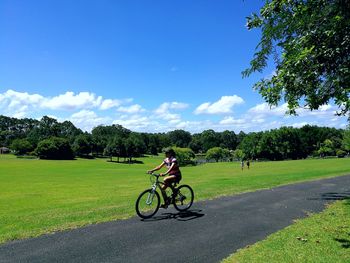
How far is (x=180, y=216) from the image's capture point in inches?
428

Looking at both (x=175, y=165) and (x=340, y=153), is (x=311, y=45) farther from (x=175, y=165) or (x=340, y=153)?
(x=340, y=153)

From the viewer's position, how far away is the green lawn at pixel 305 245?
264 inches

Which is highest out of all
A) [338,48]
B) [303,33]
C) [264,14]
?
[264,14]

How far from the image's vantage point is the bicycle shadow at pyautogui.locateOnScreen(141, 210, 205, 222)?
10438 millimetres

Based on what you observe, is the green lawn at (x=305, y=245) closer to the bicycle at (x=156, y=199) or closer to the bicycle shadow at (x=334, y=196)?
the bicycle at (x=156, y=199)

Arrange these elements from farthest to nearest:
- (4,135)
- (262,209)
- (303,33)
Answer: (4,135) → (262,209) → (303,33)

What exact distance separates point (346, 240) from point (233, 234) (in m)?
2.63

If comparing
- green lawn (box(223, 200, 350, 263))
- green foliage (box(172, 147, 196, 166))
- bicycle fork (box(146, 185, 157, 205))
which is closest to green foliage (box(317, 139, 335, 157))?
green foliage (box(172, 147, 196, 166))

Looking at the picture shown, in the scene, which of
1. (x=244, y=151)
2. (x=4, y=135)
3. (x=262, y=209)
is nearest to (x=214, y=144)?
(x=244, y=151)

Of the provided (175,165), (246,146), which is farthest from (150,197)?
(246,146)

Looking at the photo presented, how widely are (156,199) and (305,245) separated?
5.55 m

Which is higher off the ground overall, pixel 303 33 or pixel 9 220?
pixel 303 33

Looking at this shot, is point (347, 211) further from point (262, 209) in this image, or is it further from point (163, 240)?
point (163, 240)

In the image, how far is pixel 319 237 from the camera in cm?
818
